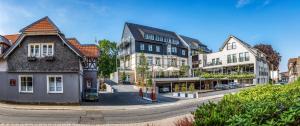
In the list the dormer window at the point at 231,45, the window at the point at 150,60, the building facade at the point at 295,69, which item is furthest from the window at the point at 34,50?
the dormer window at the point at 231,45

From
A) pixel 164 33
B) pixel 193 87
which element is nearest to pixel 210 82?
pixel 193 87

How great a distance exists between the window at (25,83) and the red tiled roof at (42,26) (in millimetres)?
4270

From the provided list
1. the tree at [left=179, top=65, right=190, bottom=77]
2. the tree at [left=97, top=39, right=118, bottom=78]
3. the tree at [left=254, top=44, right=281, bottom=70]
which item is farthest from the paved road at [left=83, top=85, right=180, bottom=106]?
the tree at [left=254, top=44, right=281, bottom=70]

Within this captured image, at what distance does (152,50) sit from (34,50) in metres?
43.2

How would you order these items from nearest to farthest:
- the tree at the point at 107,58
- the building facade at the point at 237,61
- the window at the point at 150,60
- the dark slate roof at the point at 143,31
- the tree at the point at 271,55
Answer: the building facade at the point at 237,61
the dark slate roof at the point at 143,31
the window at the point at 150,60
the tree at the point at 107,58
the tree at the point at 271,55

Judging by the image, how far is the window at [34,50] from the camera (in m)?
27.2

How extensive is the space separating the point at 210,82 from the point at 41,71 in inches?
1543

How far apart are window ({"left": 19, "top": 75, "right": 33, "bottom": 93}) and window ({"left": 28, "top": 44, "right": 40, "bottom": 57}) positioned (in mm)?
2031

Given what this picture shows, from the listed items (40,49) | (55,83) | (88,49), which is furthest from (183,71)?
(40,49)

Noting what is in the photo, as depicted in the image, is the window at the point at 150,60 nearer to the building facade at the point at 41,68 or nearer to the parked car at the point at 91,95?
the parked car at the point at 91,95

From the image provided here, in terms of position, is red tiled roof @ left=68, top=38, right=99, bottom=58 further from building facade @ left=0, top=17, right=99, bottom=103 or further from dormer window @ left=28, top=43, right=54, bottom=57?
dormer window @ left=28, top=43, right=54, bottom=57

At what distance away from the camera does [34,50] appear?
27266 millimetres

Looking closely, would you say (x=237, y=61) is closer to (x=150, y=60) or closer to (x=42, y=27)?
(x=150, y=60)

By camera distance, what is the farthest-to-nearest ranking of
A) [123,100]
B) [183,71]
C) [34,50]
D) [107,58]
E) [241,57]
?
1. [107,58]
2. [183,71]
3. [241,57]
4. [123,100]
5. [34,50]
